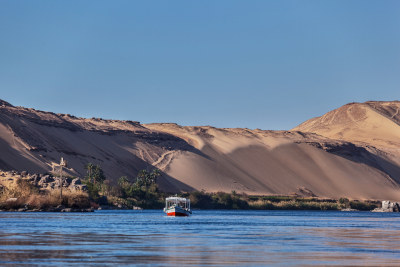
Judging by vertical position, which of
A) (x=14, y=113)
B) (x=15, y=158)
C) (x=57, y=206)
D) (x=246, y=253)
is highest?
(x=14, y=113)

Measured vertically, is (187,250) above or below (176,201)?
below

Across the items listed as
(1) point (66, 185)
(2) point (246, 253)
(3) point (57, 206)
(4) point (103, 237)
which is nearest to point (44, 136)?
(1) point (66, 185)

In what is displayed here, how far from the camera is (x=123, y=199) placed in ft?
409

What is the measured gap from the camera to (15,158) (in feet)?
475

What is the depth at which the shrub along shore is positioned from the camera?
94250 millimetres

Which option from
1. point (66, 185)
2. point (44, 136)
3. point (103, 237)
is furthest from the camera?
point (44, 136)

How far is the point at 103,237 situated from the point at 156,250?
29.5ft

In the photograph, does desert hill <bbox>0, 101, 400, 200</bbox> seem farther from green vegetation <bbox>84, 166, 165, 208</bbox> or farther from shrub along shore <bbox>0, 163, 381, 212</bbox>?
green vegetation <bbox>84, 166, 165, 208</bbox>

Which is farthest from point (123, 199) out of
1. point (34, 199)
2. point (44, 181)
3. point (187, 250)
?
point (187, 250)

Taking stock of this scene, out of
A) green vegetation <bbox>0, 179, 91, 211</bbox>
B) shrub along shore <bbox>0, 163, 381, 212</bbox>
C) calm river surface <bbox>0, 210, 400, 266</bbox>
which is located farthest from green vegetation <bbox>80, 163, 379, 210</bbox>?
calm river surface <bbox>0, 210, 400, 266</bbox>

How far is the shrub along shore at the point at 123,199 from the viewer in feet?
309

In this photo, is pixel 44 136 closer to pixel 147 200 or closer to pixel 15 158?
pixel 15 158

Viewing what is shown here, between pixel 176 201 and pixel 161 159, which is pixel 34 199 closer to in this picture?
pixel 176 201

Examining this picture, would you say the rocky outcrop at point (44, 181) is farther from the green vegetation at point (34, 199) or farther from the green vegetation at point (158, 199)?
the green vegetation at point (158, 199)
